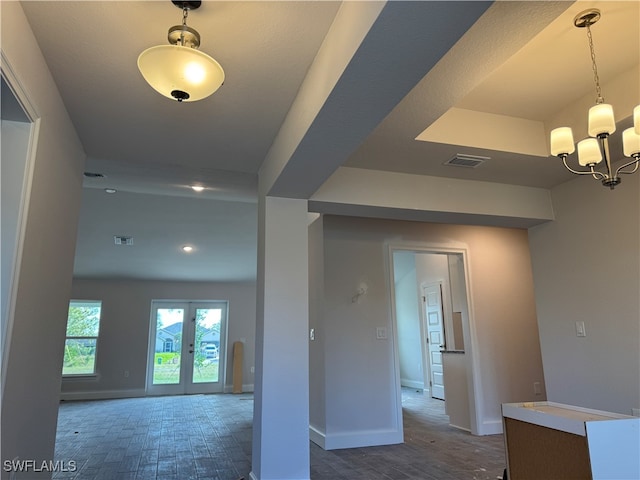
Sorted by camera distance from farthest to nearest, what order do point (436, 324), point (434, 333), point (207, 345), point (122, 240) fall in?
point (207, 345) < point (434, 333) < point (436, 324) < point (122, 240)

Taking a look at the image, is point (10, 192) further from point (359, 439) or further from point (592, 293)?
point (592, 293)

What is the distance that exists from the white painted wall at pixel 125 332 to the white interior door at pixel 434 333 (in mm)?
3873

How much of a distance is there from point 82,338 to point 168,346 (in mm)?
1648

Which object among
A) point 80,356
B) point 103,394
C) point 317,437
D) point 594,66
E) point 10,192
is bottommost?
point 103,394

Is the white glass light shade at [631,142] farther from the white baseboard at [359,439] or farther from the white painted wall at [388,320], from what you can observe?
the white baseboard at [359,439]

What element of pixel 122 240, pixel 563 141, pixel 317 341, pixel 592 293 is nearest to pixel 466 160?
pixel 563 141

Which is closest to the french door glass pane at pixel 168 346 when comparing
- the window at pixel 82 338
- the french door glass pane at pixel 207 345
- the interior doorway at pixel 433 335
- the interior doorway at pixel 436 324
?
the french door glass pane at pixel 207 345

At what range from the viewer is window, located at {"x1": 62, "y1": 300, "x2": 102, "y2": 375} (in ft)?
27.4

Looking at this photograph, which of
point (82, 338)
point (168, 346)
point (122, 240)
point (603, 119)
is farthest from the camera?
point (168, 346)

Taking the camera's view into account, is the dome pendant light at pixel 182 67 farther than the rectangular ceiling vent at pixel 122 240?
No

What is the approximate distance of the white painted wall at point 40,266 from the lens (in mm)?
1833

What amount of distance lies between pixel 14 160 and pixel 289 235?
5.56 feet

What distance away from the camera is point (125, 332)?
8648mm

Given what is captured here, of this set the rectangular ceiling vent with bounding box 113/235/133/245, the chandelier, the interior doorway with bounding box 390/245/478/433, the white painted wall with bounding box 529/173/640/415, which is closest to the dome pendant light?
the chandelier
